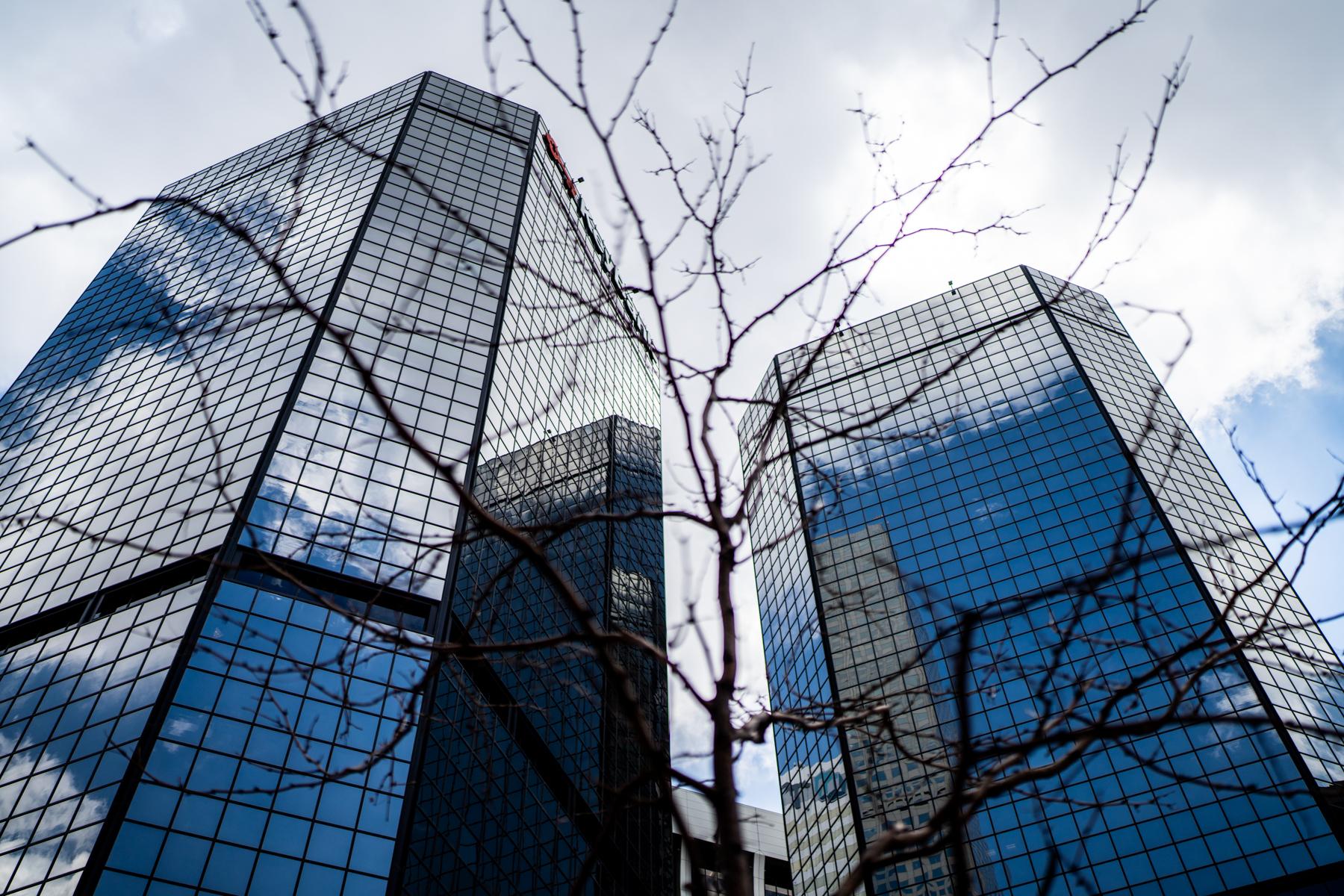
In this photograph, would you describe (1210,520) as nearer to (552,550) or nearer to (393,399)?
(552,550)

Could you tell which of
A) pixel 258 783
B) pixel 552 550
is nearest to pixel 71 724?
pixel 258 783

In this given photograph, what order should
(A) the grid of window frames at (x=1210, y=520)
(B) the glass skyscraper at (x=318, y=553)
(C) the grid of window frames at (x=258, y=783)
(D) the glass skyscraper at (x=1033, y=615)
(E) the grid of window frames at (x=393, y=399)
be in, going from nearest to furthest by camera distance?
1. (C) the grid of window frames at (x=258, y=783)
2. (B) the glass skyscraper at (x=318, y=553)
3. (E) the grid of window frames at (x=393, y=399)
4. (D) the glass skyscraper at (x=1033, y=615)
5. (A) the grid of window frames at (x=1210, y=520)

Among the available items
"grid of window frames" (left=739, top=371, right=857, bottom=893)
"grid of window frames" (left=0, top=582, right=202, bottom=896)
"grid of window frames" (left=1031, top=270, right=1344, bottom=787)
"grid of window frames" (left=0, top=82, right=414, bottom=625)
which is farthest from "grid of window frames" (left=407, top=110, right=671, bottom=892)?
"grid of window frames" (left=1031, top=270, right=1344, bottom=787)

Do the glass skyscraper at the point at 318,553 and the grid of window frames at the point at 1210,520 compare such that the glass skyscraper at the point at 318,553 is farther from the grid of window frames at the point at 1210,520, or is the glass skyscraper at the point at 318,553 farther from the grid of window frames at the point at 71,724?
the grid of window frames at the point at 1210,520

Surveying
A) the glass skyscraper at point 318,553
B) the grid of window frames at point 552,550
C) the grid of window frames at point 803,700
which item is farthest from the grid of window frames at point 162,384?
the grid of window frames at point 803,700

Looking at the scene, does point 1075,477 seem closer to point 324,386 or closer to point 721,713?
point 324,386

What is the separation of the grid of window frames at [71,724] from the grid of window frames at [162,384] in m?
2.95

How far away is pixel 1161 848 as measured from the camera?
45.3 meters

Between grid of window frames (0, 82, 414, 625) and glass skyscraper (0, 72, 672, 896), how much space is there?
24 cm

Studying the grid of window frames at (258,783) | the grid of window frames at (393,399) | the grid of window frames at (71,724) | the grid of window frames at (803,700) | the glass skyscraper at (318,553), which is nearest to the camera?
the grid of window frames at (258,783)

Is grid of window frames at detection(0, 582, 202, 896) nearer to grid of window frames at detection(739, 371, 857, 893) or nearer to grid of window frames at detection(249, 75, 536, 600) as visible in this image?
grid of window frames at detection(249, 75, 536, 600)

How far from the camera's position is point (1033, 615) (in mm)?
60062

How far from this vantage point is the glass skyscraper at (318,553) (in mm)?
28750

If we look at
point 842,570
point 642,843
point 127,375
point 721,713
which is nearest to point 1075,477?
point 842,570
